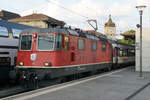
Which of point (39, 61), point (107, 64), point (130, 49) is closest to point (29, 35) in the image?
point (39, 61)

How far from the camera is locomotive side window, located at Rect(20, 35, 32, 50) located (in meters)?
11.1

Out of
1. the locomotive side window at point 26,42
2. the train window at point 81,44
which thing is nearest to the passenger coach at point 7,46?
the locomotive side window at point 26,42

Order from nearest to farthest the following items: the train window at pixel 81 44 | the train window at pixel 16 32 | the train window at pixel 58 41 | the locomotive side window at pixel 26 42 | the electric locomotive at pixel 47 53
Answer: the electric locomotive at pixel 47 53 < the train window at pixel 58 41 < the locomotive side window at pixel 26 42 < the train window at pixel 16 32 < the train window at pixel 81 44

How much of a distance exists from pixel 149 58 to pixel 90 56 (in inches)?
288

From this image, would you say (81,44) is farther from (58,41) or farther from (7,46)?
(7,46)

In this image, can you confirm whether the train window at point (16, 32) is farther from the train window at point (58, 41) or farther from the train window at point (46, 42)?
the train window at point (58, 41)

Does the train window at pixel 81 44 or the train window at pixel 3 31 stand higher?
the train window at pixel 3 31

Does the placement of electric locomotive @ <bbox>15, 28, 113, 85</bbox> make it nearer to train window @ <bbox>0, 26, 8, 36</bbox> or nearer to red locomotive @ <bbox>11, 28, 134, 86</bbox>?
red locomotive @ <bbox>11, 28, 134, 86</bbox>

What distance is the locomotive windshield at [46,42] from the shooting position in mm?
10602

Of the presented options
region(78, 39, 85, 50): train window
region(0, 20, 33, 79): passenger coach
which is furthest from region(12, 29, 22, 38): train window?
region(78, 39, 85, 50): train window

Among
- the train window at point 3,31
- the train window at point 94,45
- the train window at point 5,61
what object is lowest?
the train window at point 5,61

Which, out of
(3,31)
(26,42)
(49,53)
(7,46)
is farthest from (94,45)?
(3,31)

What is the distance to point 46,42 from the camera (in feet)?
35.3

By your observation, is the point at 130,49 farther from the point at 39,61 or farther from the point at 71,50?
the point at 39,61
